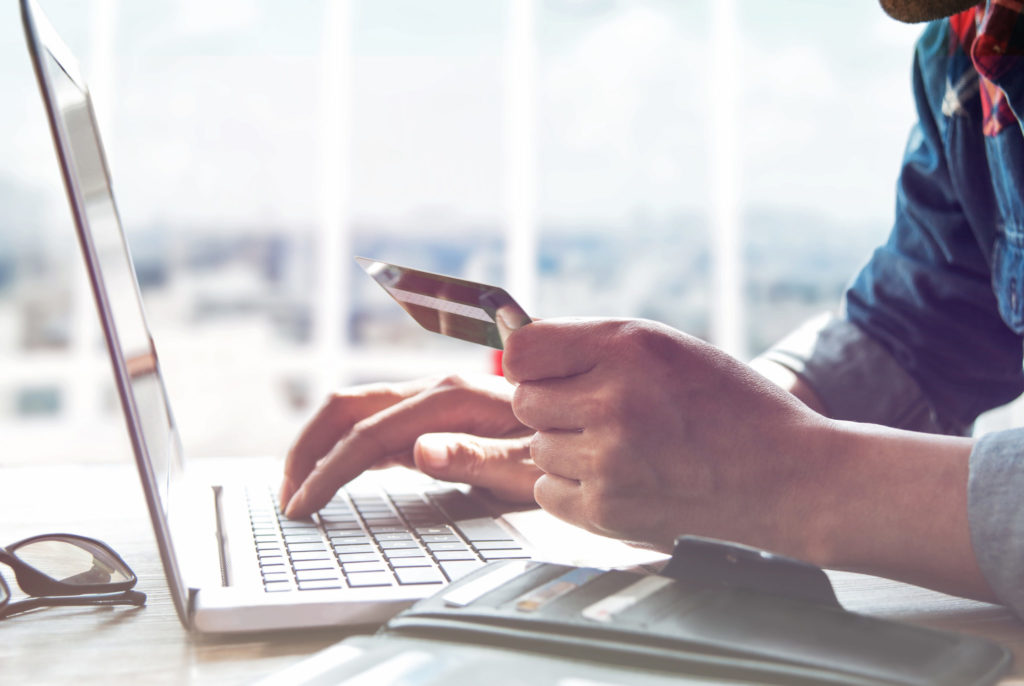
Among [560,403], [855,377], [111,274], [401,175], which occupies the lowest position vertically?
[855,377]

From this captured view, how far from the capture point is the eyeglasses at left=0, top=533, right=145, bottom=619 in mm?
506

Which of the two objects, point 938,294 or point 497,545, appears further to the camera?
point 938,294

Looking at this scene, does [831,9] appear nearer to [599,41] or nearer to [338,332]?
[599,41]

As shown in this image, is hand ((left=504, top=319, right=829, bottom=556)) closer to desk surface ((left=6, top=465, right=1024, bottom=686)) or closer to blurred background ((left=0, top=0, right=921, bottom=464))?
desk surface ((left=6, top=465, right=1024, bottom=686))

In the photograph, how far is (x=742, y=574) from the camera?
0.42m

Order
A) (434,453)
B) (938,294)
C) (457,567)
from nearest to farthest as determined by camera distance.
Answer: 1. (457,567)
2. (434,453)
3. (938,294)

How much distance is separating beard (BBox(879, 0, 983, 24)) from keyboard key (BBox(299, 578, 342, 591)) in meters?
0.63

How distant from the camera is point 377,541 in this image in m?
0.59

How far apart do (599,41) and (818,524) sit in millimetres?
3179

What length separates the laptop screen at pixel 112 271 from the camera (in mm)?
421

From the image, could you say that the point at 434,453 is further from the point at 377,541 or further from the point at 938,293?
the point at 938,293

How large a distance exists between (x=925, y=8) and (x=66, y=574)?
2.47 ft

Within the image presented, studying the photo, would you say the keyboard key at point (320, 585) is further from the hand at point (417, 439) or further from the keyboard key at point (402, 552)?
the hand at point (417, 439)

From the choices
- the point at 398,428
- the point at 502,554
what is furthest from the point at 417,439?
the point at 502,554
